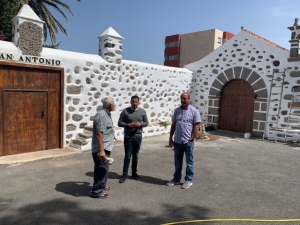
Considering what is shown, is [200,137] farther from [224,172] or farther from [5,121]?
[5,121]

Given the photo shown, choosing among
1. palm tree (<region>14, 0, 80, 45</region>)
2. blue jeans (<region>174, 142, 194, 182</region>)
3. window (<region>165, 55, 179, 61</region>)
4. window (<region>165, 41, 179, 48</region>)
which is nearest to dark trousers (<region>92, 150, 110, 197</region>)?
blue jeans (<region>174, 142, 194, 182</region>)

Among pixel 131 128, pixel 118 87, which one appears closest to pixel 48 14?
pixel 118 87

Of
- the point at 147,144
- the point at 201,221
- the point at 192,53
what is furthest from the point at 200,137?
the point at 192,53

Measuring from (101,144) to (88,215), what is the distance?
91cm

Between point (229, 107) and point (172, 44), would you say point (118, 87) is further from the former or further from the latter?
point (172, 44)

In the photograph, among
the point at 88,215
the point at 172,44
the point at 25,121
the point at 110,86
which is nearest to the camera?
the point at 88,215

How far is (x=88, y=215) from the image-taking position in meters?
3.27

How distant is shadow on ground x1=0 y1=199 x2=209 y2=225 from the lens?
10.2 ft

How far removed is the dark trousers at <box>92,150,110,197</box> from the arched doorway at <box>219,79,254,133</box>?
24.5ft

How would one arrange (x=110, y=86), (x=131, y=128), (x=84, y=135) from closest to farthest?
(x=131, y=128) < (x=84, y=135) < (x=110, y=86)

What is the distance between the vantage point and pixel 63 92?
21.8ft

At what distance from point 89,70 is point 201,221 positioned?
5.25m

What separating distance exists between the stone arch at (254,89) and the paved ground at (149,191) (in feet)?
9.93

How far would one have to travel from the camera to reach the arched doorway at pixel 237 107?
9.80m
